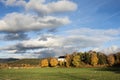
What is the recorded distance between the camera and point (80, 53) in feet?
642

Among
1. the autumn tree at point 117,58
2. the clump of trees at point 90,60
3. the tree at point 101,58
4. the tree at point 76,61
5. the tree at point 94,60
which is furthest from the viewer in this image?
the tree at point 101,58

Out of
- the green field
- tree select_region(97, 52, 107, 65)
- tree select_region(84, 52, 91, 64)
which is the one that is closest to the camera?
the green field

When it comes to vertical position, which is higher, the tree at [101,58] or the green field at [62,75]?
the tree at [101,58]

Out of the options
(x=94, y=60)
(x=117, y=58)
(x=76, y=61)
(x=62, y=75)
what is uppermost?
(x=117, y=58)

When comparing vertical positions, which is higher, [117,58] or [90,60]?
[117,58]

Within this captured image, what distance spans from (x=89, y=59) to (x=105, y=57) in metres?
15.0

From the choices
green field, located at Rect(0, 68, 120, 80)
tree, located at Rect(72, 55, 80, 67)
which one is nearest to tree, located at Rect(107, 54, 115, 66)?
tree, located at Rect(72, 55, 80, 67)

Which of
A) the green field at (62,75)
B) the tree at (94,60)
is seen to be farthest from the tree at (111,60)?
the green field at (62,75)

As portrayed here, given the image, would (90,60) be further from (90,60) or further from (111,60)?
(111,60)

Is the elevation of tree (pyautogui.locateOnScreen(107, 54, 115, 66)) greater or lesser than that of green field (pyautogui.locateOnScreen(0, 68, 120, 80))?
greater

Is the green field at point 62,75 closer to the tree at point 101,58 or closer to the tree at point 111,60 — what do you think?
the tree at point 111,60

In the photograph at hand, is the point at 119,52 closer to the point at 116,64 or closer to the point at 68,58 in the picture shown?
the point at 116,64

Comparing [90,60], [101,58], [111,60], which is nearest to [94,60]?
[90,60]

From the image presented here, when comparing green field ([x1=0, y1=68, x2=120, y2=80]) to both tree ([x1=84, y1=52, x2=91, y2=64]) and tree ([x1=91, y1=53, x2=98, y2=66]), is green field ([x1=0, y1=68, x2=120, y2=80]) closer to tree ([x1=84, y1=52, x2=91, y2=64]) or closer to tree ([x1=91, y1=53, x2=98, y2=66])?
tree ([x1=91, y1=53, x2=98, y2=66])
